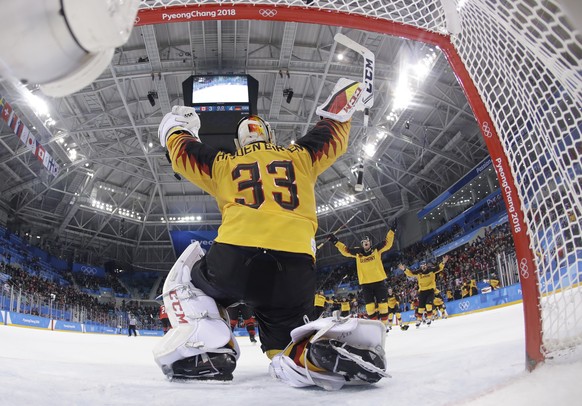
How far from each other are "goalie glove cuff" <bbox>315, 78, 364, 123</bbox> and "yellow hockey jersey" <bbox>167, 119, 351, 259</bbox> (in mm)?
45

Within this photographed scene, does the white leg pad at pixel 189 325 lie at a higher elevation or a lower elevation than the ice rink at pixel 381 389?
higher

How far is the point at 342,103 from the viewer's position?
7.06 feet

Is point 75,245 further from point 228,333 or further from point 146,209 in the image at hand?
point 228,333

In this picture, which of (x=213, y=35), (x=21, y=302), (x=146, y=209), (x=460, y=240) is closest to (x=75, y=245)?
(x=146, y=209)

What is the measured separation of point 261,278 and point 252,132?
2.55 feet

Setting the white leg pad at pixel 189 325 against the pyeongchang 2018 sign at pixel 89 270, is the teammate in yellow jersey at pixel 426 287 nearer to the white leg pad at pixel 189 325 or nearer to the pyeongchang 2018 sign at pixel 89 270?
the white leg pad at pixel 189 325

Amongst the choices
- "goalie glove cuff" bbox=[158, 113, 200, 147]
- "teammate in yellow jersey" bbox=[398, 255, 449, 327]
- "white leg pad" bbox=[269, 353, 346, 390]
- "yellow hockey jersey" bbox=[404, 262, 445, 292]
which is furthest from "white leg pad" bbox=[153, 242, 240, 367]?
Result: "yellow hockey jersey" bbox=[404, 262, 445, 292]

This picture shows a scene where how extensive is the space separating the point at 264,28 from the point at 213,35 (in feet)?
4.80

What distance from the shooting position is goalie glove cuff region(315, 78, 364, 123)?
2.12 m

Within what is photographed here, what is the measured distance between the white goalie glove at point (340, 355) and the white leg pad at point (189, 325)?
1.22 ft

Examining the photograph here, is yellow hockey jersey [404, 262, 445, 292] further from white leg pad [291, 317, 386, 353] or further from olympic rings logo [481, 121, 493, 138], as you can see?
white leg pad [291, 317, 386, 353]

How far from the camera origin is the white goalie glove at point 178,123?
2.12 m

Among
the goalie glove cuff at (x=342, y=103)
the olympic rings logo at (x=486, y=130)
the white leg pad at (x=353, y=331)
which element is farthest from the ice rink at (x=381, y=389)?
the goalie glove cuff at (x=342, y=103)

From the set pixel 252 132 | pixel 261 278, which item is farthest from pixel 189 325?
pixel 252 132
